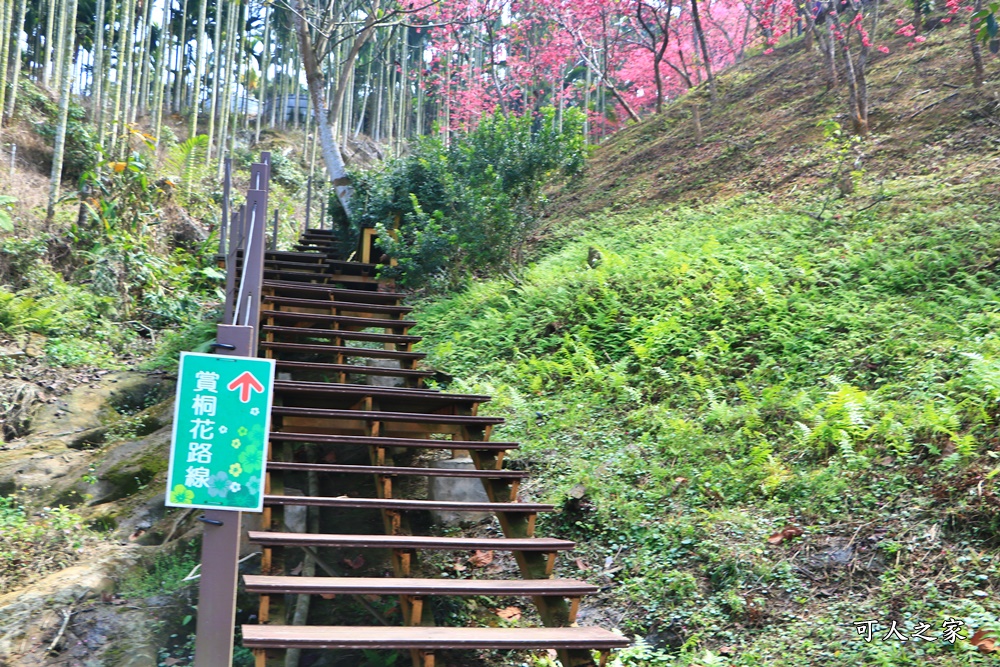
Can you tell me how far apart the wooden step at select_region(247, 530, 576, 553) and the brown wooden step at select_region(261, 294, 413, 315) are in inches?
159

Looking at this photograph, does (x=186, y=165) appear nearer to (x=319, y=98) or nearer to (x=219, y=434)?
(x=319, y=98)

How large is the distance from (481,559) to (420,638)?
1609mm

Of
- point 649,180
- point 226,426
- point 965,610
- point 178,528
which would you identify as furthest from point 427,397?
point 649,180

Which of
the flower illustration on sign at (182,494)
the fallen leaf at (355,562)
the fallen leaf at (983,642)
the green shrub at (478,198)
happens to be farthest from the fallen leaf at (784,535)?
the green shrub at (478,198)

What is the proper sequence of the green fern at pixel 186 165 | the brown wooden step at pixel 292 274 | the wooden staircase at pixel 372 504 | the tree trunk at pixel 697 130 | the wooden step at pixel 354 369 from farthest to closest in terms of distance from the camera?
the green fern at pixel 186 165 < the tree trunk at pixel 697 130 < the brown wooden step at pixel 292 274 < the wooden step at pixel 354 369 < the wooden staircase at pixel 372 504

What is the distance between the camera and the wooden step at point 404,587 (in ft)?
12.3

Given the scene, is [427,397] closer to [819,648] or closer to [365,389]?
[365,389]

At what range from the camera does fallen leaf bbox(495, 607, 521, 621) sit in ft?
14.9

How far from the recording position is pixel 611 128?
30922 millimetres

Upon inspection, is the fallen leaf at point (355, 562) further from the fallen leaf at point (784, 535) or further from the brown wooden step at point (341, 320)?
the brown wooden step at point (341, 320)

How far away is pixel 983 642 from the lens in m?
3.52

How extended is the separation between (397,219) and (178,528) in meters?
5.86

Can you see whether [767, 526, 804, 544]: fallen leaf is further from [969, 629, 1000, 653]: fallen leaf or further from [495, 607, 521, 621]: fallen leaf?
[495, 607, 521, 621]: fallen leaf

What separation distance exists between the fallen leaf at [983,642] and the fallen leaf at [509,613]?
231 cm
